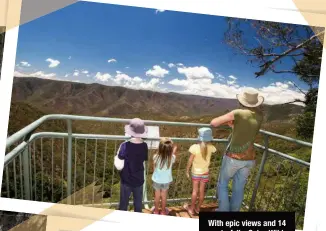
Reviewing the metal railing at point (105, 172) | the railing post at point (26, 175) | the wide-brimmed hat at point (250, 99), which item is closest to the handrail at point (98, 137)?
the metal railing at point (105, 172)

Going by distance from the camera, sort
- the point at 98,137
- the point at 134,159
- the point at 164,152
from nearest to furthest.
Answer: the point at 134,159, the point at 164,152, the point at 98,137

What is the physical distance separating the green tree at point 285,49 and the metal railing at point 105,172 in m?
0.35

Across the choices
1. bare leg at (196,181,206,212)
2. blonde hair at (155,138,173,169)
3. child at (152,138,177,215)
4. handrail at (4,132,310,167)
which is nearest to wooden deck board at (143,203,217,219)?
bare leg at (196,181,206,212)

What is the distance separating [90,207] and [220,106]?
1404 millimetres

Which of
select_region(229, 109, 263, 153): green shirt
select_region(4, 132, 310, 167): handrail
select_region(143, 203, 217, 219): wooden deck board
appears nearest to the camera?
select_region(4, 132, 310, 167): handrail

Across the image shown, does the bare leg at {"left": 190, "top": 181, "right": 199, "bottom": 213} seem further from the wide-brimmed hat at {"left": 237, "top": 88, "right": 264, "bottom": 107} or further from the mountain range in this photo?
the wide-brimmed hat at {"left": 237, "top": 88, "right": 264, "bottom": 107}

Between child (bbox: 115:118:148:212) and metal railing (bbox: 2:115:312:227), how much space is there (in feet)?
0.49

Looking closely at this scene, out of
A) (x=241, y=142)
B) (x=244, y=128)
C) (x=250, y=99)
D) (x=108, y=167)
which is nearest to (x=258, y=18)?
(x=250, y=99)

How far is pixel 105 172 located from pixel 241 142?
1.20m

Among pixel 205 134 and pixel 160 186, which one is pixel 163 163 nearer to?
pixel 160 186

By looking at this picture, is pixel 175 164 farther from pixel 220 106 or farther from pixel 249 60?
pixel 249 60

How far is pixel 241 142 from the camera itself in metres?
3.45

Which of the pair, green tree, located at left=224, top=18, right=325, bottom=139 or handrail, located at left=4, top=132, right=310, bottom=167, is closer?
handrail, located at left=4, top=132, right=310, bottom=167

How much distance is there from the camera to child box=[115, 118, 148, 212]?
10.9ft
